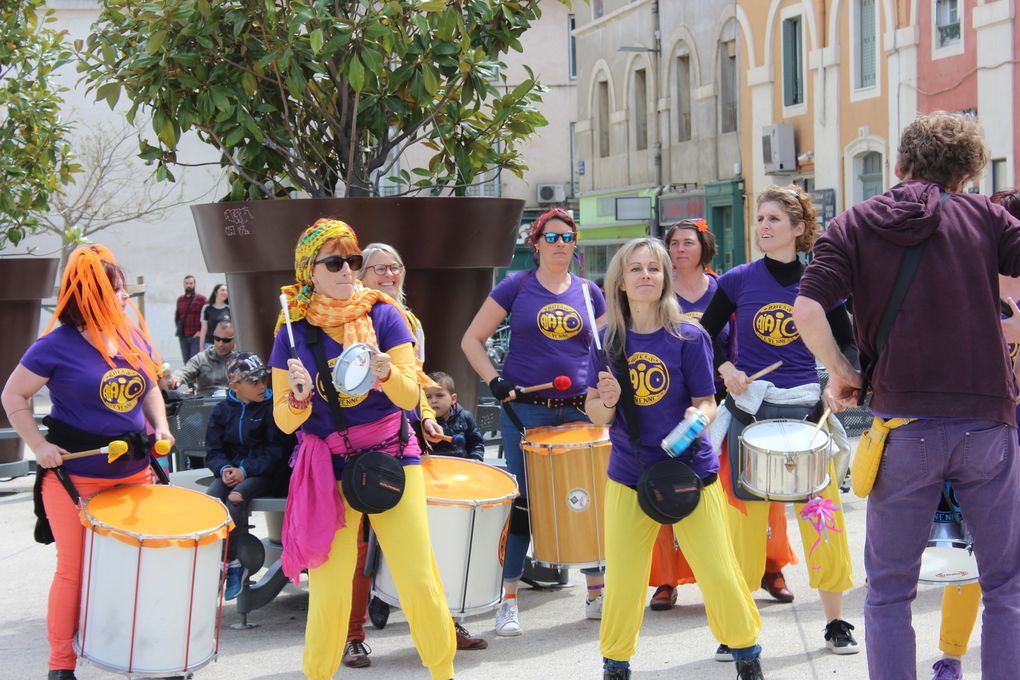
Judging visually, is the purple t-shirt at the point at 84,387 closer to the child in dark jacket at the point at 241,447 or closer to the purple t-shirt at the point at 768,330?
the child in dark jacket at the point at 241,447

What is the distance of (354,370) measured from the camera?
4336 mm

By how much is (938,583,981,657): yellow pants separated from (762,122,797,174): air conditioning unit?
22739mm

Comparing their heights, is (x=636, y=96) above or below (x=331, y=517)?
above

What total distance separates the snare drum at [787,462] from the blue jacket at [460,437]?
222cm

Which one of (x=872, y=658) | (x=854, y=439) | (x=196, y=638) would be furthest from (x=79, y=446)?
(x=854, y=439)

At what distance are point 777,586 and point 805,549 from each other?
2.30 ft

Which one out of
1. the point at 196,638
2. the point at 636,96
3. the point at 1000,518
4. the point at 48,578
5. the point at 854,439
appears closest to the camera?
the point at 1000,518

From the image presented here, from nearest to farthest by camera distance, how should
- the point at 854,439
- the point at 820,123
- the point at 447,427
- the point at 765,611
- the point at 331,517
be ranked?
the point at 331,517 < the point at 765,611 < the point at 447,427 < the point at 854,439 < the point at 820,123

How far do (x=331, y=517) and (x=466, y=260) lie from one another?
2.50 meters

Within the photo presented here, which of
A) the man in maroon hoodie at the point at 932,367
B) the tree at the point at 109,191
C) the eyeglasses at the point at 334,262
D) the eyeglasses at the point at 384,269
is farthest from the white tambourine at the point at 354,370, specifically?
the tree at the point at 109,191

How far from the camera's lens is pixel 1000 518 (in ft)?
12.5

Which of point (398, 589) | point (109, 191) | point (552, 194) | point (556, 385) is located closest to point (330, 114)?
point (556, 385)

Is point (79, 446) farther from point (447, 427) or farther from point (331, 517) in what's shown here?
point (447, 427)

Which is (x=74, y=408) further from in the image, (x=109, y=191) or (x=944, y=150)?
(x=109, y=191)
